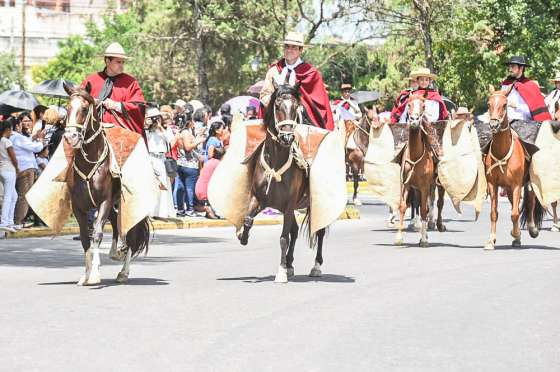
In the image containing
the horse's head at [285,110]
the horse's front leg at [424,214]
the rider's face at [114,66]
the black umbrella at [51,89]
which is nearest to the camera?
the horse's head at [285,110]

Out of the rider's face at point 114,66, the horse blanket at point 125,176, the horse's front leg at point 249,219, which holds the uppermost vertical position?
the rider's face at point 114,66

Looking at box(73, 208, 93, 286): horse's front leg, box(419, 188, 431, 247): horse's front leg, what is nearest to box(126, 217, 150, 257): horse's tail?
box(73, 208, 93, 286): horse's front leg

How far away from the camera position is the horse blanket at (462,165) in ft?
65.2

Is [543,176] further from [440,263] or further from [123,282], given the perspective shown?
[123,282]

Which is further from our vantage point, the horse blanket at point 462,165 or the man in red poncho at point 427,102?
the man in red poncho at point 427,102

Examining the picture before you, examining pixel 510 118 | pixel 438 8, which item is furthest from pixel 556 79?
pixel 438 8

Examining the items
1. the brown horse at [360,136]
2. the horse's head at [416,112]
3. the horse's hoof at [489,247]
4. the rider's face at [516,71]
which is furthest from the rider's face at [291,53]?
the brown horse at [360,136]

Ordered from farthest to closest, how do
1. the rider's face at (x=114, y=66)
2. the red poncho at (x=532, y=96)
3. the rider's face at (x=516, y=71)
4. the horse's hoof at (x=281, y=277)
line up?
the rider's face at (x=516, y=71) < the red poncho at (x=532, y=96) < the rider's face at (x=114, y=66) < the horse's hoof at (x=281, y=277)

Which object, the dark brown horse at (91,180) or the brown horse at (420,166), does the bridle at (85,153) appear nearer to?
the dark brown horse at (91,180)

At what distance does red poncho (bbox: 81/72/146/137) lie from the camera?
14.6 metres

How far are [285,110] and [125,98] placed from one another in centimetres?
189

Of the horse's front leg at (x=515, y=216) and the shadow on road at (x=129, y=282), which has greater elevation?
→ the horse's front leg at (x=515, y=216)

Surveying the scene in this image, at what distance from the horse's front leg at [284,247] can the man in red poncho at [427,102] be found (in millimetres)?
6745

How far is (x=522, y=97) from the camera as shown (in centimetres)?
2048
